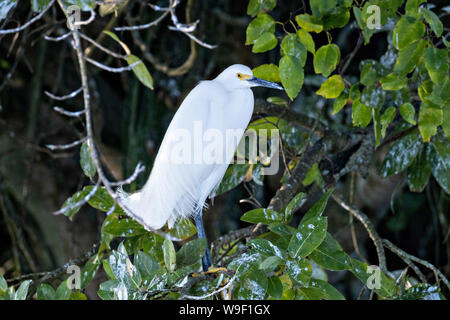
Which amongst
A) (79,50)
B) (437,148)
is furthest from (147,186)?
(437,148)

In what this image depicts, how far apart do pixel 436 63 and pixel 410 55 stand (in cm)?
5

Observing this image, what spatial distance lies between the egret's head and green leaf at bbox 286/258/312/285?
1.20 ft

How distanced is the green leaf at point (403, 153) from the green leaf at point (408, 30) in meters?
0.36

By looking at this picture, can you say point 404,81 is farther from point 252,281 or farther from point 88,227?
point 88,227

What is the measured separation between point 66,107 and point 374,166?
3.94 feet

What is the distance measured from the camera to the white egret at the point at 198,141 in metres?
1.13

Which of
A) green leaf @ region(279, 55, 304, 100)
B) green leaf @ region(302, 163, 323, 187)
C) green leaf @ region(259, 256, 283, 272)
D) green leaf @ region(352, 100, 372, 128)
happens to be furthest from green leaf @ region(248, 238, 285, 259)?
green leaf @ region(302, 163, 323, 187)

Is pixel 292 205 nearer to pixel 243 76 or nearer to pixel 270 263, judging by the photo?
pixel 270 263

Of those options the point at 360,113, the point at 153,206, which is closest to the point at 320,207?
the point at 360,113

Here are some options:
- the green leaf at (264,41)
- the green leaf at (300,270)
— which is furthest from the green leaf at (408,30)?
the green leaf at (300,270)

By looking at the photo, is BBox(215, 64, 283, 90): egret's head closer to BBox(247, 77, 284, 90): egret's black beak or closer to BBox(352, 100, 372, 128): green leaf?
BBox(247, 77, 284, 90): egret's black beak

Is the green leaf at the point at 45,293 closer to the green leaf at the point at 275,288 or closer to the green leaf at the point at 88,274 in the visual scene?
the green leaf at the point at 88,274

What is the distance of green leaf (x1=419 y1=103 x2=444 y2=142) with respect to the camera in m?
1.08

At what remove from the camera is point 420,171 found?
4.43 ft
